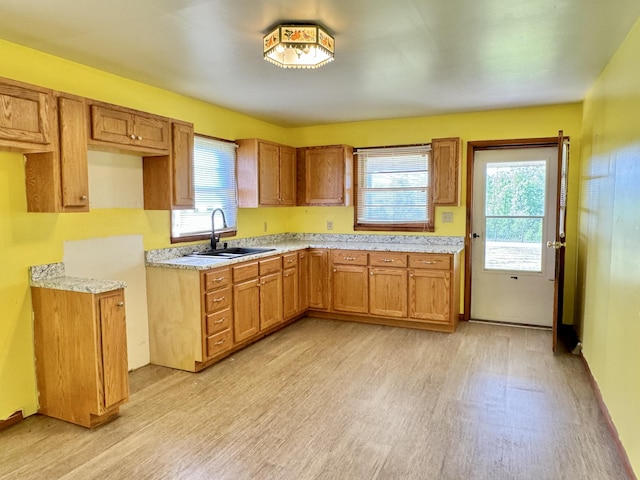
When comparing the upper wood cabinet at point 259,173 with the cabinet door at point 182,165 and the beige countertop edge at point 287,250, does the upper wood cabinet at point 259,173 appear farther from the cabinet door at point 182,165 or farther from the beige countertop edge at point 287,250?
the cabinet door at point 182,165

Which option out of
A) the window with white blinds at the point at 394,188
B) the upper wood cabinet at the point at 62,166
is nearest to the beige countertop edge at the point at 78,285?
the upper wood cabinet at the point at 62,166

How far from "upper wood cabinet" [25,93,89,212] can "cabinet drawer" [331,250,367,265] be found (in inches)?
111

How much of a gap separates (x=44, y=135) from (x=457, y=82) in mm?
3096

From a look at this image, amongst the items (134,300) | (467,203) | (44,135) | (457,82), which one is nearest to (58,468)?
(134,300)

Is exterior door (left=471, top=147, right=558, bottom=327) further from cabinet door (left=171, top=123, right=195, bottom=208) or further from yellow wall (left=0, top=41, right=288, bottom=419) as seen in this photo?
yellow wall (left=0, top=41, right=288, bottom=419)

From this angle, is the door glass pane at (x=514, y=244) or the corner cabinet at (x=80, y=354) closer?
the corner cabinet at (x=80, y=354)

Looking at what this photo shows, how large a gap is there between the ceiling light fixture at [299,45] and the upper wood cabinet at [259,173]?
1.99 meters

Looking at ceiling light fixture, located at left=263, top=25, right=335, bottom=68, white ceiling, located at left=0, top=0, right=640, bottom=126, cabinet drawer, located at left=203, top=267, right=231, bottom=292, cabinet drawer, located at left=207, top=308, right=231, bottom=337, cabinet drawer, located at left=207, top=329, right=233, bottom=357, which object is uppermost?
white ceiling, located at left=0, top=0, right=640, bottom=126

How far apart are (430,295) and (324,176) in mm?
1898

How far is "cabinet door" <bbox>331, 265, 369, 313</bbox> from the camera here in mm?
4898

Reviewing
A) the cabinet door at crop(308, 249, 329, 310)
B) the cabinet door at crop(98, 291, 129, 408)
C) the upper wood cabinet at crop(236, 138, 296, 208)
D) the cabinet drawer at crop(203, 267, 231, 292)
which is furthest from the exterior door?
the cabinet door at crop(98, 291, 129, 408)

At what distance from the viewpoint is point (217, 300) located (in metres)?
3.70

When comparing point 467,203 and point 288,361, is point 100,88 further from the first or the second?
point 467,203

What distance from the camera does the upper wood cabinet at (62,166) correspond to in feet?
8.77
